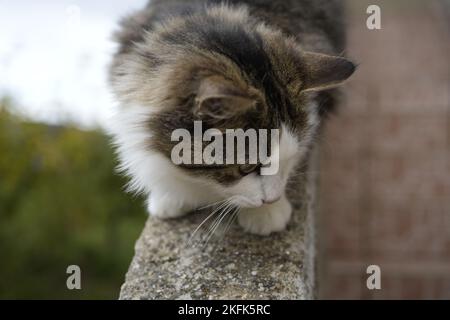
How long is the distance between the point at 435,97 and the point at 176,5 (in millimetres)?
2841

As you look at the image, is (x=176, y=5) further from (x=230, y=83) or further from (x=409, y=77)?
(x=409, y=77)

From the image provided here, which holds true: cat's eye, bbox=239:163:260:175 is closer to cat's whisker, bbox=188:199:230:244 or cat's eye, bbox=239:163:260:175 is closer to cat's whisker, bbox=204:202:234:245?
cat's whisker, bbox=188:199:230:244

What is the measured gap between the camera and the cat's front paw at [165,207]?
74.1 inches

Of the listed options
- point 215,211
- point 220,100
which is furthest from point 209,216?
point 220,100

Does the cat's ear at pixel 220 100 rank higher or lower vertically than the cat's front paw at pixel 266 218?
higher

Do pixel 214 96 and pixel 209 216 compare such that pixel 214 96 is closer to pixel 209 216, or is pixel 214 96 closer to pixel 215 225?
pixel 209 216

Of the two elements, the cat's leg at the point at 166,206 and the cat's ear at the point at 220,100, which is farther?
the cat's leg at the point at 166,206

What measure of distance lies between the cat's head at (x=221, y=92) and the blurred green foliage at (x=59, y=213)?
89.7 inches

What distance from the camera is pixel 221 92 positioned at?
1337 mm

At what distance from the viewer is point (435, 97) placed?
4215 millimetres

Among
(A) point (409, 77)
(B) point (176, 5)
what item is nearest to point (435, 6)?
(A) point (409, 77)

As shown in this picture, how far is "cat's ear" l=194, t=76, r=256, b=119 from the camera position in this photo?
1341 millimetres

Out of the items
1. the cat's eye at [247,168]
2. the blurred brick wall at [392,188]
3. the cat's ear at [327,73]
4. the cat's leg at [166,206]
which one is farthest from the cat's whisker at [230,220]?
the blurred brick wall at [392,188]

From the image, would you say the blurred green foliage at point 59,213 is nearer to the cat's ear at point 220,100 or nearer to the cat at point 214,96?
the cat at point 214,96
